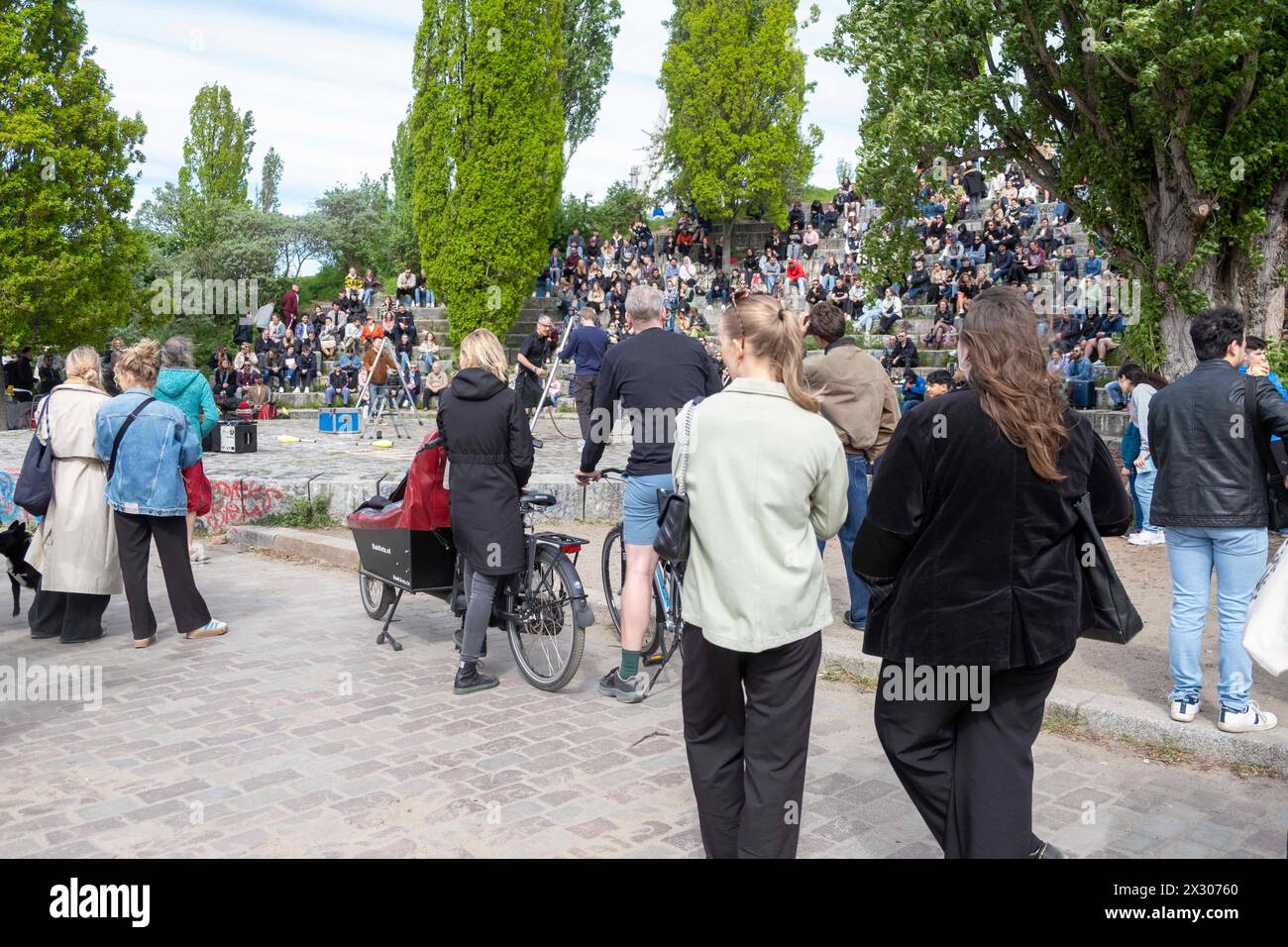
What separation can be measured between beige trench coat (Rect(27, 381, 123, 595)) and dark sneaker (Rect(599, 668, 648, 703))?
3.38 meters

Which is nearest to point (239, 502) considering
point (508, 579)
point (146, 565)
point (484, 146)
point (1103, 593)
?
point (146, 565)

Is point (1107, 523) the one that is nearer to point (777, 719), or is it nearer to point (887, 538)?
point (887, 538)

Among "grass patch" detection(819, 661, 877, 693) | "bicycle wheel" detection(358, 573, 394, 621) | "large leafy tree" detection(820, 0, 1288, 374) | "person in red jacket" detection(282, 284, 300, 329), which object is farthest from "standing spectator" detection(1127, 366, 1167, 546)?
"person in red jacket" detection(282, 284, 300, 329)

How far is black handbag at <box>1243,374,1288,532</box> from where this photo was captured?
493cm

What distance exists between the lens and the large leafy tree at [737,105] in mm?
33531

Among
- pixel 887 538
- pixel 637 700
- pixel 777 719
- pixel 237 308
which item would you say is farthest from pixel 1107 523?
pixel 237 308

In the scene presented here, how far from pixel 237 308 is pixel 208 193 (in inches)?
489

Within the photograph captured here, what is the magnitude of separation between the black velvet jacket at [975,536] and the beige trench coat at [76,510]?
5.69 metres

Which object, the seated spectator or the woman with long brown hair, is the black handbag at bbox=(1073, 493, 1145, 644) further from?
the seated spectator

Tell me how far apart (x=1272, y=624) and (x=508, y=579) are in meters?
4.20

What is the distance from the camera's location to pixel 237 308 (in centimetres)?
3516

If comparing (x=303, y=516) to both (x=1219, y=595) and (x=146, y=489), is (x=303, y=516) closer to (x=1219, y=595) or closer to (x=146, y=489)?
(x=146, y=489)

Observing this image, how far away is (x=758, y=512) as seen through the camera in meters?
3.30

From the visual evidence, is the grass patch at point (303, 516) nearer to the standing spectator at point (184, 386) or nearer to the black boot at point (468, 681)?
the standing spectator at point (184, 386)
